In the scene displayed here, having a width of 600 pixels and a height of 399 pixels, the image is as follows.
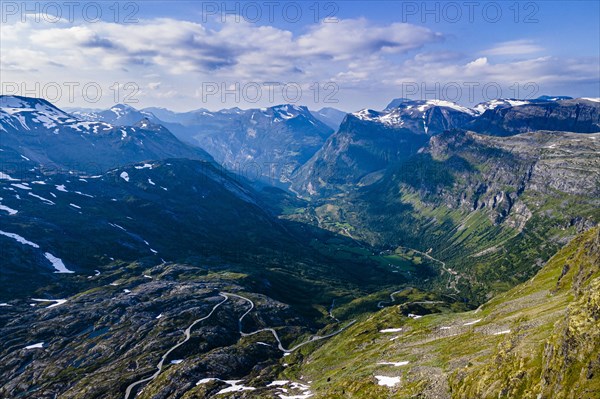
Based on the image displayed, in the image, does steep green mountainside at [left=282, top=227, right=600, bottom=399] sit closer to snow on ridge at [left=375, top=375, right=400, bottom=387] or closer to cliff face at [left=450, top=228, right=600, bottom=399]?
cliff face at [left=450, top=228, right=600, bottom=399]

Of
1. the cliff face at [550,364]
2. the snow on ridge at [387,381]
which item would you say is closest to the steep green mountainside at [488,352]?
the cliff face at [550,364]

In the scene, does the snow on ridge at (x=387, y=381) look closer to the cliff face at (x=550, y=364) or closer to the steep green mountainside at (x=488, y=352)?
the steep green mountainside at (x=488, y=352)

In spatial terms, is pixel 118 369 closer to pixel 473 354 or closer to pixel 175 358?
pixel 175 358

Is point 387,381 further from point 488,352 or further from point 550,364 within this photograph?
point 550,364

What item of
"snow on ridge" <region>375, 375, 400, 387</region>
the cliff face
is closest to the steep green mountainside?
the cliff face

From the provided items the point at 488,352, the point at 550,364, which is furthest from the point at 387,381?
the point at 550,364

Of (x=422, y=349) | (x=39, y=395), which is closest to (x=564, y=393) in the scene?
(x=422, y=349)

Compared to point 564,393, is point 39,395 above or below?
below

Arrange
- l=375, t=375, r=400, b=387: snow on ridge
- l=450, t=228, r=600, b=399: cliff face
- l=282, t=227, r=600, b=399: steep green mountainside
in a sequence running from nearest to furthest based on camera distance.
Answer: l=450, t=228, r=600, b=399: cliff face < l=282, t=227, r=600, b=399: steep green mountainside < l=375, t=375, r=400, b=387: snow on ridge
